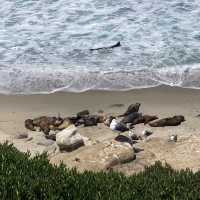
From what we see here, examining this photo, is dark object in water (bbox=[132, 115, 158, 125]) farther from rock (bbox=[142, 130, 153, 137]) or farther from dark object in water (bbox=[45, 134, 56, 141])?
dark object in water (bbox=[45, 134, 56, 141])

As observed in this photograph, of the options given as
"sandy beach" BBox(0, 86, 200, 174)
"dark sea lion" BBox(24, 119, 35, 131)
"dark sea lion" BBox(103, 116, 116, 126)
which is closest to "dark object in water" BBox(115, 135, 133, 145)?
"sandy beach" BBox(0, 86, 200, 174)

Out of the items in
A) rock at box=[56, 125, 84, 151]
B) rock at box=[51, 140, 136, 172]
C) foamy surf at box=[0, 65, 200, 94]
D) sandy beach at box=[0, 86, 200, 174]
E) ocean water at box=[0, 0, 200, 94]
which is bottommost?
ocean water at box=[0, 0, 200, 94]

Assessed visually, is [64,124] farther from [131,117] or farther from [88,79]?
[88,79]

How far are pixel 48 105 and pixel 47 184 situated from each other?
539cm

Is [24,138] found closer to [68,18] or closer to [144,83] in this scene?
[144,83]

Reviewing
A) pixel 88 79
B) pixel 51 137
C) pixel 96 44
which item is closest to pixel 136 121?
pixel 51 137

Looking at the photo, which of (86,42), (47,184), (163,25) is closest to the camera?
(47,184)

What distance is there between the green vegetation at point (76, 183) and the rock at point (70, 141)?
216 cm

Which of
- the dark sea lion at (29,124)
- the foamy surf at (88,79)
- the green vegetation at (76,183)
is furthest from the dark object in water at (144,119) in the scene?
the green vegetation at (76,183)

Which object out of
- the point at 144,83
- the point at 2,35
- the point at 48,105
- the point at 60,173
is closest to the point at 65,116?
the point at 48,105

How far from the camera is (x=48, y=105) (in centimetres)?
1055

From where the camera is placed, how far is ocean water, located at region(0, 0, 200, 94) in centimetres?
1176

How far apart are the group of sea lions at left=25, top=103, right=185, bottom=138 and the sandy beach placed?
0.40 feet

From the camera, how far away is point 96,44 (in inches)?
559
